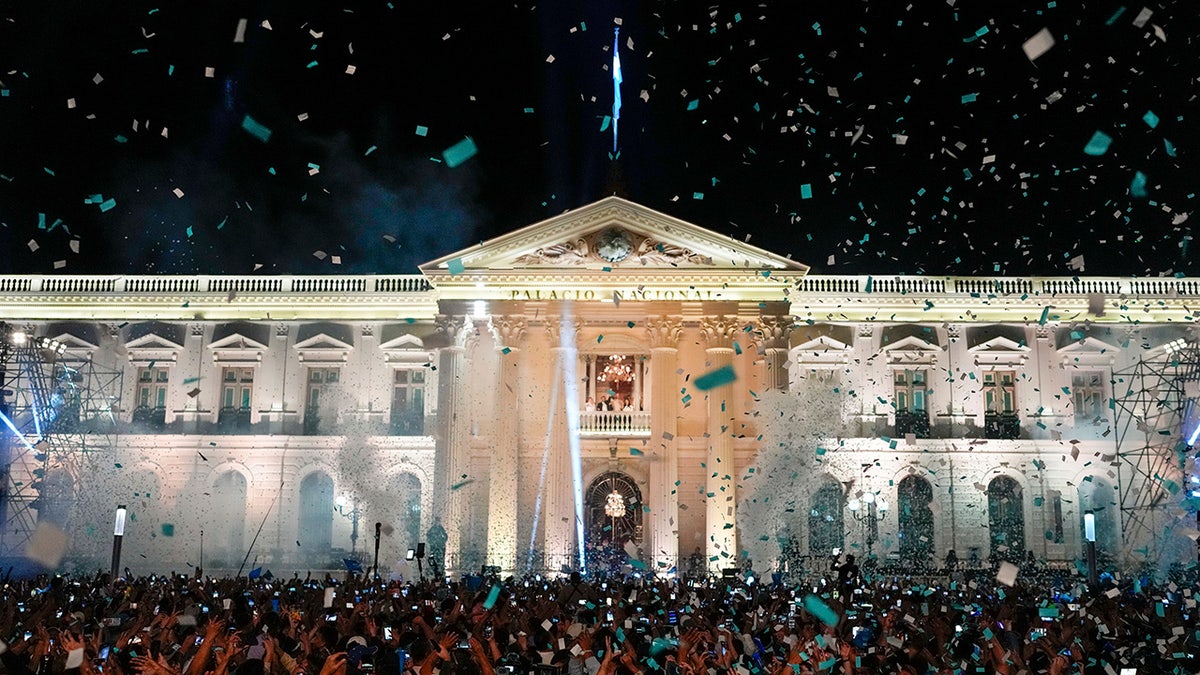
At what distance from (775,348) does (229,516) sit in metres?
18.9

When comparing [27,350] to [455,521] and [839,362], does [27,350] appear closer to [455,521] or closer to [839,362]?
[455,521]

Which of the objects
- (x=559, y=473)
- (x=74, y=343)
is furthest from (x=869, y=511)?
(x=74, y=343)

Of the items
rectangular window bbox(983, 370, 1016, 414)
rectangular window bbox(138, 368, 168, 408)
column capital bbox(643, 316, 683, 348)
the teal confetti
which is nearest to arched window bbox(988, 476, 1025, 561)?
rectangular window bbox(983, 370, 1016, 414)

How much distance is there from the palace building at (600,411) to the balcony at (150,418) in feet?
0.30

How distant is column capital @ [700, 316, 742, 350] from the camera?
118ft

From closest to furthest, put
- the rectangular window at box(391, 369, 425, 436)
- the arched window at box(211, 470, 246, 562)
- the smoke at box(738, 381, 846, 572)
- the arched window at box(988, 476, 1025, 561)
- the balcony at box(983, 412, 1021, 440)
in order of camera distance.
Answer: the smoke at box(738, 381, 846, 572), the arched window at box(988, 476, 1025, 561), the arched window at box(211, 470, 246, 562), the balcony at box(983, 412, 1021, 440), the rectangular window at box(391, 369, 425, 436)

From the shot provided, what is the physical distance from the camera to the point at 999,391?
3856cm

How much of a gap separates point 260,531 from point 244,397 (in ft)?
15.7

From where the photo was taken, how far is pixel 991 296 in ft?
126

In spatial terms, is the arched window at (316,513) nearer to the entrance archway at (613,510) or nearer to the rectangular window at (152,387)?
the rectangular window at (152,387)

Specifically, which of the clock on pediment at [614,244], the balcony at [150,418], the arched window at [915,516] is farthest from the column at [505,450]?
the arched window at [915,516]

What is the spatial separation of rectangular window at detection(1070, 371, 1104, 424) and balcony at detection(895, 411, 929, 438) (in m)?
4.89

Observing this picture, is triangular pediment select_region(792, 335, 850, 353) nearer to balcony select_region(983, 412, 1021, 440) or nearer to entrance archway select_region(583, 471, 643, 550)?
balcony select_region(983, 412, 1021, 440)

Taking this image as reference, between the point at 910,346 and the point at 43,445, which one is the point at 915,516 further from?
the point at 43,445
